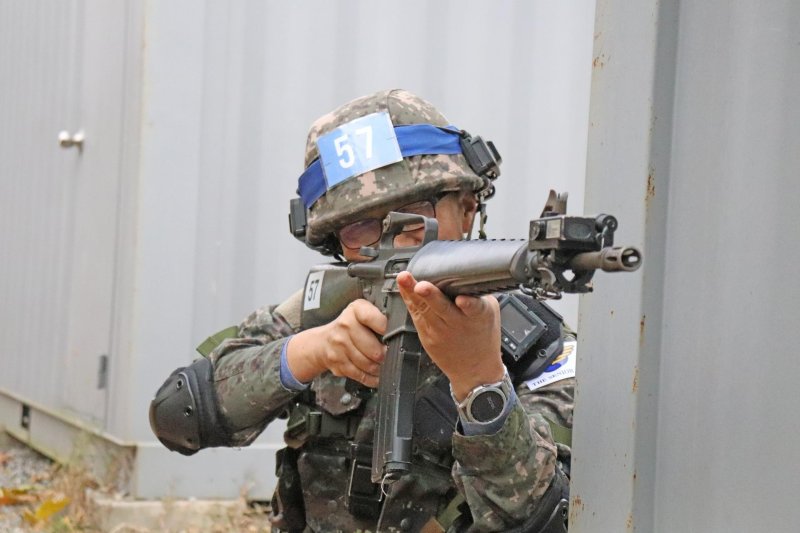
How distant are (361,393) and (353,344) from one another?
42 cm

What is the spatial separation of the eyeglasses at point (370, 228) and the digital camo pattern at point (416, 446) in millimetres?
321

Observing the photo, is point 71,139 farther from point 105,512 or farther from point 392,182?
point 392,182

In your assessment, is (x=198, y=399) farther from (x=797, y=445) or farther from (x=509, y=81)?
(x=509, y=81)

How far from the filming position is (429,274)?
1967 mm

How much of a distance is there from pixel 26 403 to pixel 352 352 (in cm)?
507

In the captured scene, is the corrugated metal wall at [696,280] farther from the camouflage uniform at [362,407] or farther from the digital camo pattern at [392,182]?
the digital camo pattern at [392,182]

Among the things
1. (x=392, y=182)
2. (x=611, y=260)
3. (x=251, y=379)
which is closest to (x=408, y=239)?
(x=392, y=182)

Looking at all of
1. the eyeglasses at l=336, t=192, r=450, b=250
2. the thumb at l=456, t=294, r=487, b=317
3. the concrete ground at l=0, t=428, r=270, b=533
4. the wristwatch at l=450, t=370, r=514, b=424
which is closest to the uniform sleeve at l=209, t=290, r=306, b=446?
the eyeglasses at l=336, t=192, r=450, b=250

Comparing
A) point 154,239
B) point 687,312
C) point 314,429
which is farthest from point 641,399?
point 154,239

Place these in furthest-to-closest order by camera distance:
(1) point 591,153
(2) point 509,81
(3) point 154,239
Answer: (2) point 509,81 → (3) point 154,239 → (1) point 591,153

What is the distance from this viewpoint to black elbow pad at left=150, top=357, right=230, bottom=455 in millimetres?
2930

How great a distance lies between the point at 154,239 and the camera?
4.97m

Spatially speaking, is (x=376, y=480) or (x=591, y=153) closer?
(x=591, y=153)

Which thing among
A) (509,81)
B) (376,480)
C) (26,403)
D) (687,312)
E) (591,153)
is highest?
(509,81)
